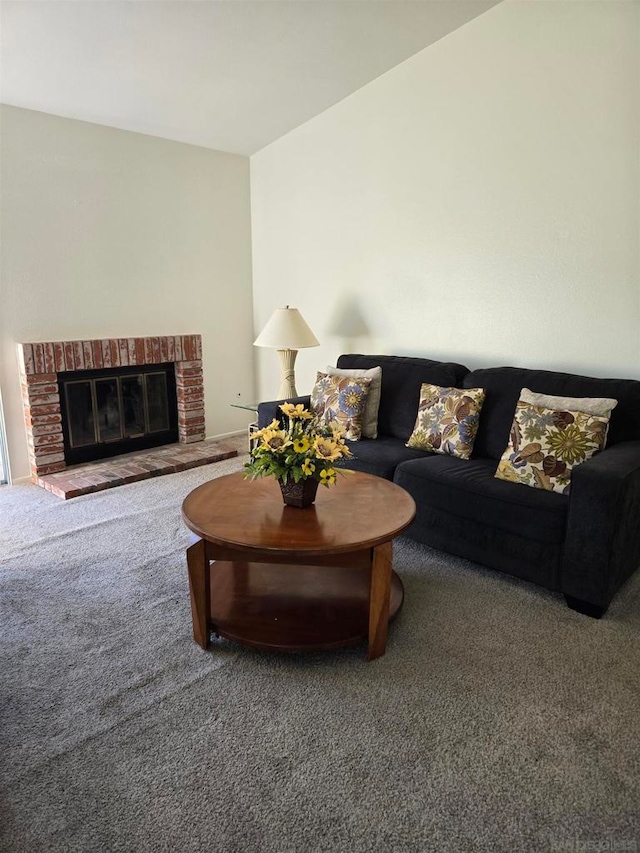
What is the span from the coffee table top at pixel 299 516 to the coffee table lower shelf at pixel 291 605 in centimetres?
21

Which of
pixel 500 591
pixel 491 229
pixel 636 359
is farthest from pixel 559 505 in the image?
pixel 491 229

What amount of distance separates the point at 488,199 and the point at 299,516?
2.44m

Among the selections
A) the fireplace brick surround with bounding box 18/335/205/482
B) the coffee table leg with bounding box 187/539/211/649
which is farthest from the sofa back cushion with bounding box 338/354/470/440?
the fireplace brick surround with bounding box 18/335/205/482

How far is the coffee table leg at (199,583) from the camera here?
6.65 ft

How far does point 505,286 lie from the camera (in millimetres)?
3438

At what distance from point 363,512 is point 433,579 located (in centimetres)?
68

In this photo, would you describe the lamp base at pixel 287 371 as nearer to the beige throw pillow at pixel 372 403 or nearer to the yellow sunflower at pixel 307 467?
the beige throw pillow at pixel 372 403

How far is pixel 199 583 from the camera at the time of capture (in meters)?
2.03

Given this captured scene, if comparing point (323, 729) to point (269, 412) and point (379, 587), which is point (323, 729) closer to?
point (379, 587)

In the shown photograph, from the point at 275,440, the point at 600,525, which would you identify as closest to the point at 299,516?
the point at 275,440

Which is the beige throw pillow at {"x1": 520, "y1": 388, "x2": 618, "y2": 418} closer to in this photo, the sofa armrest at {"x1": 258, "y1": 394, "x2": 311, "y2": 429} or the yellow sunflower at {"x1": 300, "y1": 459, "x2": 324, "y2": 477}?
the yellow sunflower at {"x1": 300, "y1": 459, "x2": 324, "y2": 477}

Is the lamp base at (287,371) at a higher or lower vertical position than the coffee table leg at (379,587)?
higher

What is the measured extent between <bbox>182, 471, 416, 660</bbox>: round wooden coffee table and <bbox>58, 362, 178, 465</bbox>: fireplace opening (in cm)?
226

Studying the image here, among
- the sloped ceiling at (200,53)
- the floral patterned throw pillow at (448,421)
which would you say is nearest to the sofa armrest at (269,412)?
the floral patterned throw pillow at (448,421)
